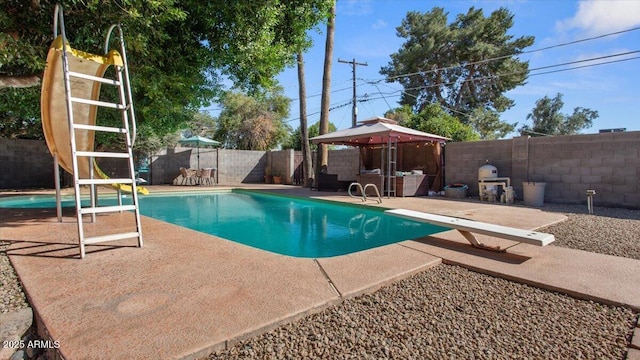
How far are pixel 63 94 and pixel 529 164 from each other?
938 centimetres

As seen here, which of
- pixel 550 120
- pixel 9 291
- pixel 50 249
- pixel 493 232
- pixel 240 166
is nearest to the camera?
pixel 9 291

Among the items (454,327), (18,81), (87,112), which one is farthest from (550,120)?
(18,81)

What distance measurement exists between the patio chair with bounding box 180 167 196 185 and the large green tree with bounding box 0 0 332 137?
6.81 meters

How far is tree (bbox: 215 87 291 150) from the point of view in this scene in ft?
71.9

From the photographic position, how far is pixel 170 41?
4.46 metres

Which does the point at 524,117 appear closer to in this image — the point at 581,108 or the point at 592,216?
the point at 581,108

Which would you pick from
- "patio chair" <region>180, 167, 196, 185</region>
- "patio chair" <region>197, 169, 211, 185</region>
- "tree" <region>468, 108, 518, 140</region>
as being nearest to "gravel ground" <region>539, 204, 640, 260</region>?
"patio chair" <region>197, 169, 211, 185</region>

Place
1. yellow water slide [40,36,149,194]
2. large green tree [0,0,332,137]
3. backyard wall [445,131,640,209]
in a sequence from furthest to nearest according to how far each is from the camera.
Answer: backyard wall [445,131,640,209] < large green tree [0,0,332,137] < yellow water slide [40,36,149,194]

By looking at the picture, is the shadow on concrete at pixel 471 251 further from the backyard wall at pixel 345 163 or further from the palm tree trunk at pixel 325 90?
the backyard wall at pixel 345 163

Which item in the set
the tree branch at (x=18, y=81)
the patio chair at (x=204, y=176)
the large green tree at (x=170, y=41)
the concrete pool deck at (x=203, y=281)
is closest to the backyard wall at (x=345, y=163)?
the patio chair at (x=204, y=176)

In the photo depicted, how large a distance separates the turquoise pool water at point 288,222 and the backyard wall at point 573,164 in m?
4.08

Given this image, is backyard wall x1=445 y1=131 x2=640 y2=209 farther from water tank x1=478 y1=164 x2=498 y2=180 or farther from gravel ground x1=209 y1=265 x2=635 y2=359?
gravel ground x1=209 y1=265 x2=635 y2=359

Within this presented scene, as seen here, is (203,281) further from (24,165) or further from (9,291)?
(24,165)

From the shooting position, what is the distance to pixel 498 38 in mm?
19203
